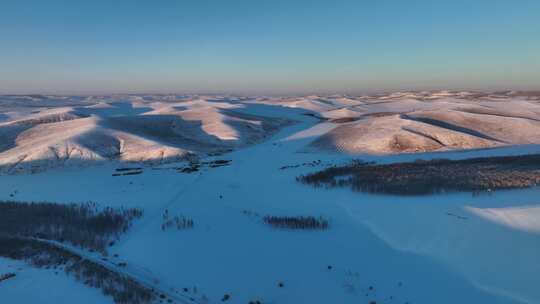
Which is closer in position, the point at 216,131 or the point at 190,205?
the point at 190,205

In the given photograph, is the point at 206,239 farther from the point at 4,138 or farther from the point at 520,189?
the point at 4,138

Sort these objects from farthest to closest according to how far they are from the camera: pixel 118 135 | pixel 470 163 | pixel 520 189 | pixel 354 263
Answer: pixel 118 135 < pixel 470 163 < pixel 520 189 < pixel 354 263

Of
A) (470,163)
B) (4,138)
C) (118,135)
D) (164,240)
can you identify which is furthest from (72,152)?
(470,163)

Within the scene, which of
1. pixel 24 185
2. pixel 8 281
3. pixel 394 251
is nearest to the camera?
pixel 8 281

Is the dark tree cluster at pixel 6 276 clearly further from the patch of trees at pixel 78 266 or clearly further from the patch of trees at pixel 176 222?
the patch of trees at pixel 176 222

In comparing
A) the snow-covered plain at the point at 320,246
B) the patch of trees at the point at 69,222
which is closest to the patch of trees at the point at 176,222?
the snow-covered plain at the point at 320,246

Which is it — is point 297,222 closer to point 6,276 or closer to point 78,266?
point 78,266
